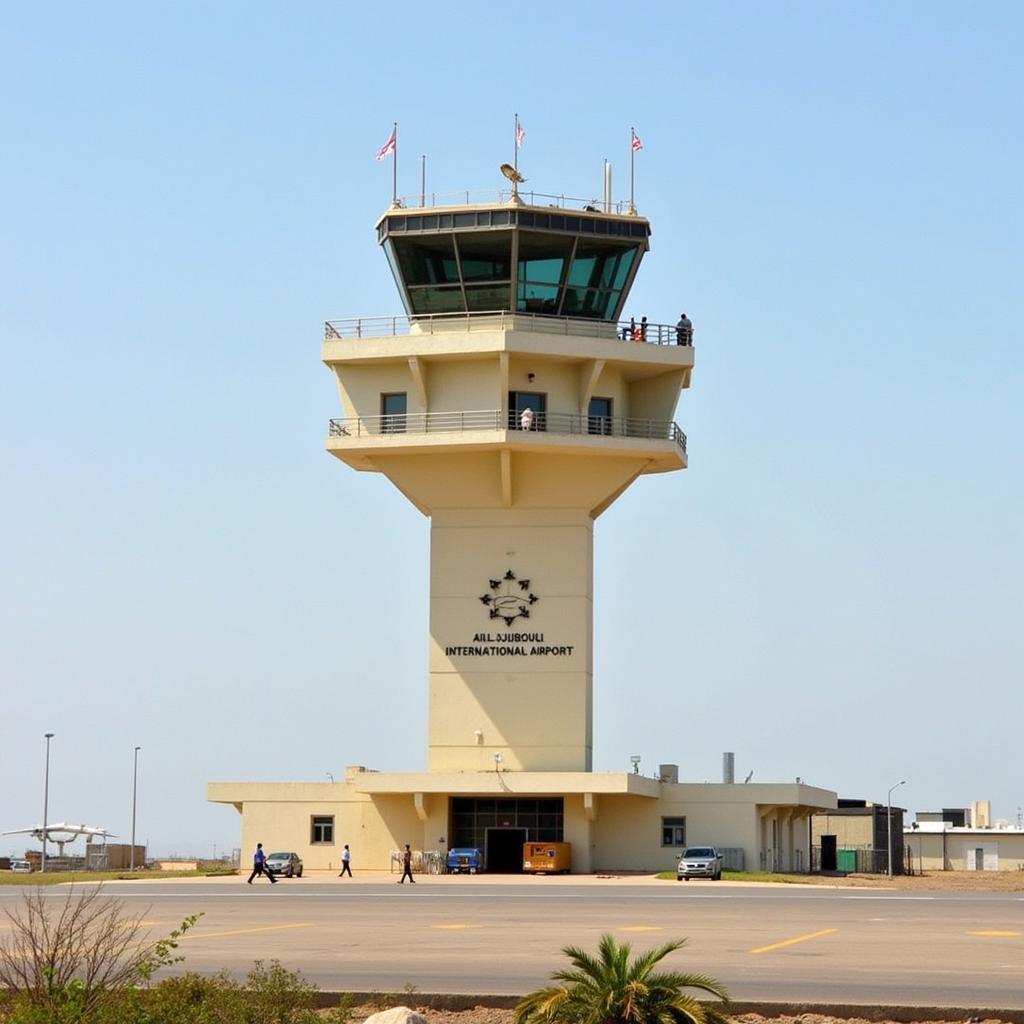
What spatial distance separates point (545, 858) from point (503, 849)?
119 inches

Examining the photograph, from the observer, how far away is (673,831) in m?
61.2

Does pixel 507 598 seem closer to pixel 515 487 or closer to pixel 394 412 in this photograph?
pixel 515 487

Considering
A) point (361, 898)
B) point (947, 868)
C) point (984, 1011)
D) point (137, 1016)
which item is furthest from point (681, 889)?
point (947, 868)

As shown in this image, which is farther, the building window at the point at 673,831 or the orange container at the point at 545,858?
the building window at the point at 673,831

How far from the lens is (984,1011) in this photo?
16.6 meters

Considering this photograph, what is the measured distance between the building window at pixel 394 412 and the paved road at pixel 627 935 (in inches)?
758

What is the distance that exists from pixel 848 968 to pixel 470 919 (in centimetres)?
1140

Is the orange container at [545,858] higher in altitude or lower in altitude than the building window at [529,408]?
lower

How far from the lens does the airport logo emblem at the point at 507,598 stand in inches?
2388

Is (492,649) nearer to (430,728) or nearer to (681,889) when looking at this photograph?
(430,728)

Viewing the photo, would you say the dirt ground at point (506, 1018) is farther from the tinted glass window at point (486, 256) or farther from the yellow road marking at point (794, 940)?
the tinted glass window at point (486, 256)

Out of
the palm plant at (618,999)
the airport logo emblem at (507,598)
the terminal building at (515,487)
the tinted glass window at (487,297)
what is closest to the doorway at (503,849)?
the terminal building at (515,487)

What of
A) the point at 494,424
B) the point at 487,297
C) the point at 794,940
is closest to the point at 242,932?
the point at 794,940

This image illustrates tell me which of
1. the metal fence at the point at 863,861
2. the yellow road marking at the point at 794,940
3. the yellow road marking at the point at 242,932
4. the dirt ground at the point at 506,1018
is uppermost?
the yellow road marking at the point at 794,940
